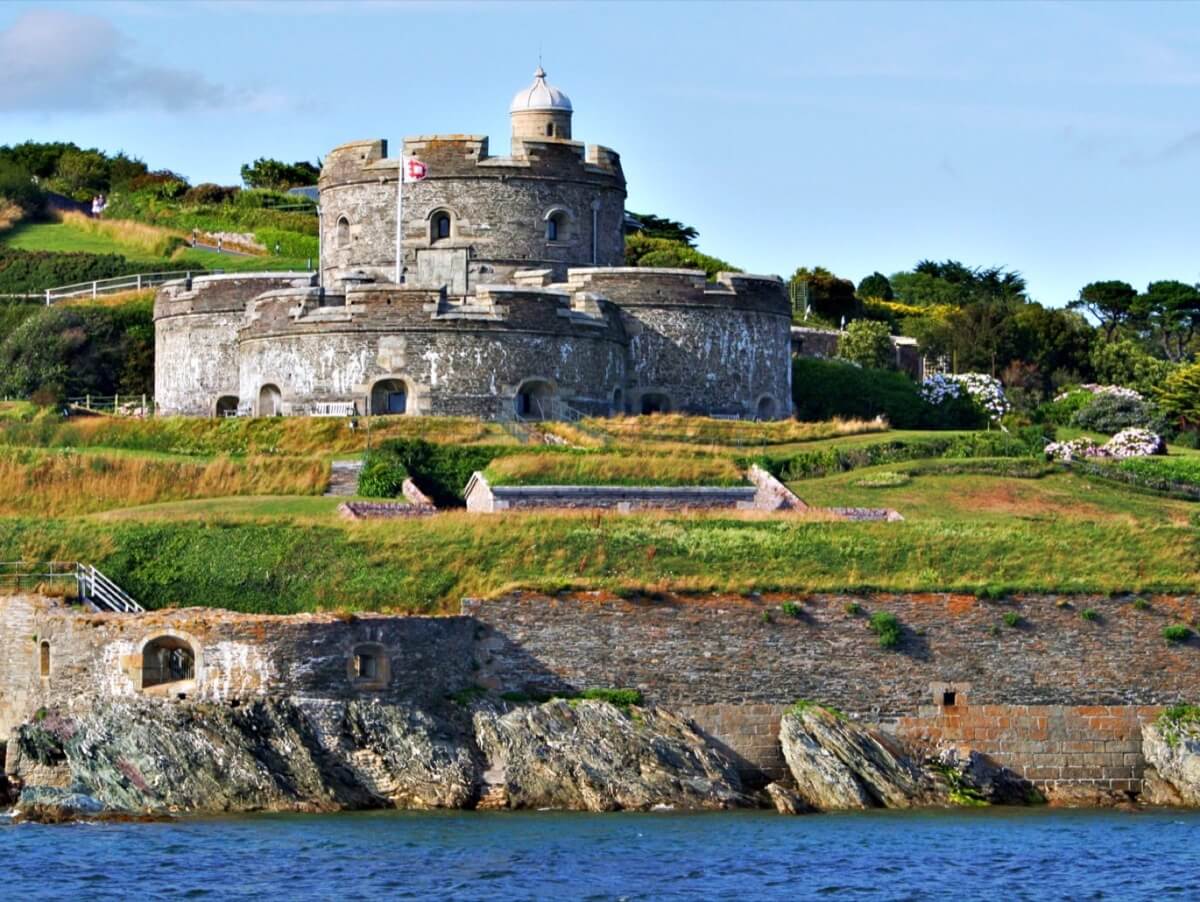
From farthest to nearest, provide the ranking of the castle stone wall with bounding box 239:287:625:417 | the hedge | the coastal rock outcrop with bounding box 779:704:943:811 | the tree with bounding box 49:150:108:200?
1. the tree with bounding box 49:150:108:200
2. the hedge
3. the castle stone wall with bounding box 239:287:625:417
4. the coastal rock outcrop with bounding box 779:704:943:811

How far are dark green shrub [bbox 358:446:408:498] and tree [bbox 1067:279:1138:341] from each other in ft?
196

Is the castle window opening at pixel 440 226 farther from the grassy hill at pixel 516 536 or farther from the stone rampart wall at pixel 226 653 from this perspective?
the stone rampart wall at pixel 226 653

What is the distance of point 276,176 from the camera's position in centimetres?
10325

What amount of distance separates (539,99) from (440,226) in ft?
16.5

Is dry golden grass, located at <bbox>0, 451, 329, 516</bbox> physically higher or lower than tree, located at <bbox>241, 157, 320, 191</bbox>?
lower

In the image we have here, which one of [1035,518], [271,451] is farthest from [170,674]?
[1035,518]

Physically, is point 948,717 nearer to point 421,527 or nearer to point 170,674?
point 421,527

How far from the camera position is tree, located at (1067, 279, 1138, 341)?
4227 inches

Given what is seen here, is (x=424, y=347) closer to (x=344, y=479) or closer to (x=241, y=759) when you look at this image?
(x=344, y=479)

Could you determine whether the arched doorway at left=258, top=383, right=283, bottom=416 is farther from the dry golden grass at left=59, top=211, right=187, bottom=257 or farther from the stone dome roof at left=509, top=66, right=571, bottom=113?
the dry golden grass at left=59, top=211, right=187, bottom=257

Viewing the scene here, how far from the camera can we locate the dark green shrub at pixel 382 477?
169 ft

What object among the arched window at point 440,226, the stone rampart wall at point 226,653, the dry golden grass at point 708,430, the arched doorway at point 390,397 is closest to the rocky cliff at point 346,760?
the stone rampart wall at point 226,653

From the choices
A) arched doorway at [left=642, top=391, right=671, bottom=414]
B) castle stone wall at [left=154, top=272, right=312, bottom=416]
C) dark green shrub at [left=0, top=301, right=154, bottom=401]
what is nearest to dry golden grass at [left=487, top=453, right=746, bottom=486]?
arched doorway at [left=642, top=391, right=671, bottom=414]

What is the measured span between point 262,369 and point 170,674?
20.1 metres
